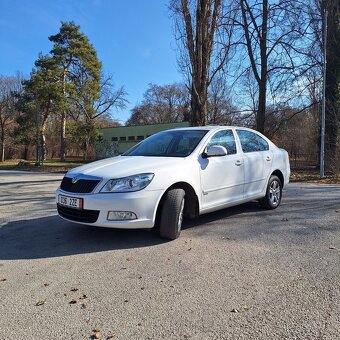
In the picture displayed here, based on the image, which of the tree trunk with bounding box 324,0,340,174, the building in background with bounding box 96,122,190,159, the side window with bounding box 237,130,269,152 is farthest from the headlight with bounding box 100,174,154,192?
the building in background with bounding box 96,122,190,159

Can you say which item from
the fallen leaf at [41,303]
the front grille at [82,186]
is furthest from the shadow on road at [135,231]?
the fallen leaf at [41,303]

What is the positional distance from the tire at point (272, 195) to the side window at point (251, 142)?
653 mm

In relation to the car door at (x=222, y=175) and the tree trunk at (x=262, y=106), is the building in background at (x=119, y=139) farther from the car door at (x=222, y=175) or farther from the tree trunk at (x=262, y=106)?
the car door at (x=222, y=175)

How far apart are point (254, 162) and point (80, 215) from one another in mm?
3295

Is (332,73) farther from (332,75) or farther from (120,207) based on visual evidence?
(120,207)

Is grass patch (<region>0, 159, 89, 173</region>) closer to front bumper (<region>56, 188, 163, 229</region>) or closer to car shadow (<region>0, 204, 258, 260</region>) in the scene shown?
car shadow (<region>0, 204, 258, 260</region>)

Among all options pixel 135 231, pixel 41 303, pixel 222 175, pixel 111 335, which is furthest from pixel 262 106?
pixel 111 335

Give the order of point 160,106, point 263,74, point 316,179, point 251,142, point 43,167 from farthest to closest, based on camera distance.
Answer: point 160,106
point 43,167
point 263,74
point 316,179
point 251,142

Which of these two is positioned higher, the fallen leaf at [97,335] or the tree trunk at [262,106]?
the tree trunk at [262,106]

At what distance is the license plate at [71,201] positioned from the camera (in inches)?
190

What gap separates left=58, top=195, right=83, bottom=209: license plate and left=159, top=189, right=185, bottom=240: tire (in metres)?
1.10

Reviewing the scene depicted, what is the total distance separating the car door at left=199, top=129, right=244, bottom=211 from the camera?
559 centimetres

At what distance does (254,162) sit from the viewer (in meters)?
6.62

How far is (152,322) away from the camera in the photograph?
2.93 meters
